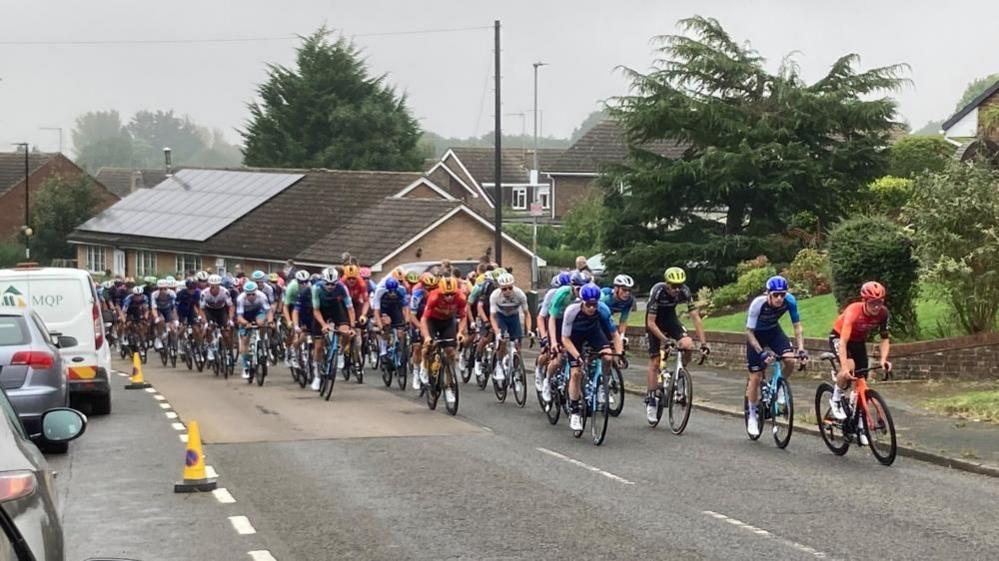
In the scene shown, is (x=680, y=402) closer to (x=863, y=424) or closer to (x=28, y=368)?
(x=863, y=424)

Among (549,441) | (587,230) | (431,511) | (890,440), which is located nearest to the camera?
(431,511)

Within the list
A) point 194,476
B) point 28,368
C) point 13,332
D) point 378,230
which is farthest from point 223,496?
point 378,230

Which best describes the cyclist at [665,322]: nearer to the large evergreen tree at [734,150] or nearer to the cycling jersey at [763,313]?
the cycling jersey at [763,313]

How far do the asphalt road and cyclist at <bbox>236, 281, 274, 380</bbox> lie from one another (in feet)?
22.1

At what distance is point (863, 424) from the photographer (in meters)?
15.4

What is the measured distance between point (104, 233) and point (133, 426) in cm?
5611

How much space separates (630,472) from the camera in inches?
583

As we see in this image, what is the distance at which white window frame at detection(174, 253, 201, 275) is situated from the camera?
66.2 meters

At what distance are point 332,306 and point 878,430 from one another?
10.9m

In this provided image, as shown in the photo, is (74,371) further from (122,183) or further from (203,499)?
(122,183)

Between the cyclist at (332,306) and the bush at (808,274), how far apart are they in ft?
35.3

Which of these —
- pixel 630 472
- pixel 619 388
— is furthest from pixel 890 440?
pixel 619 388

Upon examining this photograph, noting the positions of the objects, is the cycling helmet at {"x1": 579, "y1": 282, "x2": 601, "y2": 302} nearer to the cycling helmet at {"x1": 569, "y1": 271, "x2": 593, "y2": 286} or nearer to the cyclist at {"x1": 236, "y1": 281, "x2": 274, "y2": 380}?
the cycling helmet at {"x1": 569, "y1": 271, "x2": 593, "y2": 286}

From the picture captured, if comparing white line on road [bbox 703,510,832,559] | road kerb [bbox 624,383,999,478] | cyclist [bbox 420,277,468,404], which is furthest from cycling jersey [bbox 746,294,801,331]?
cyclist [bbox 420,277,468,404]
